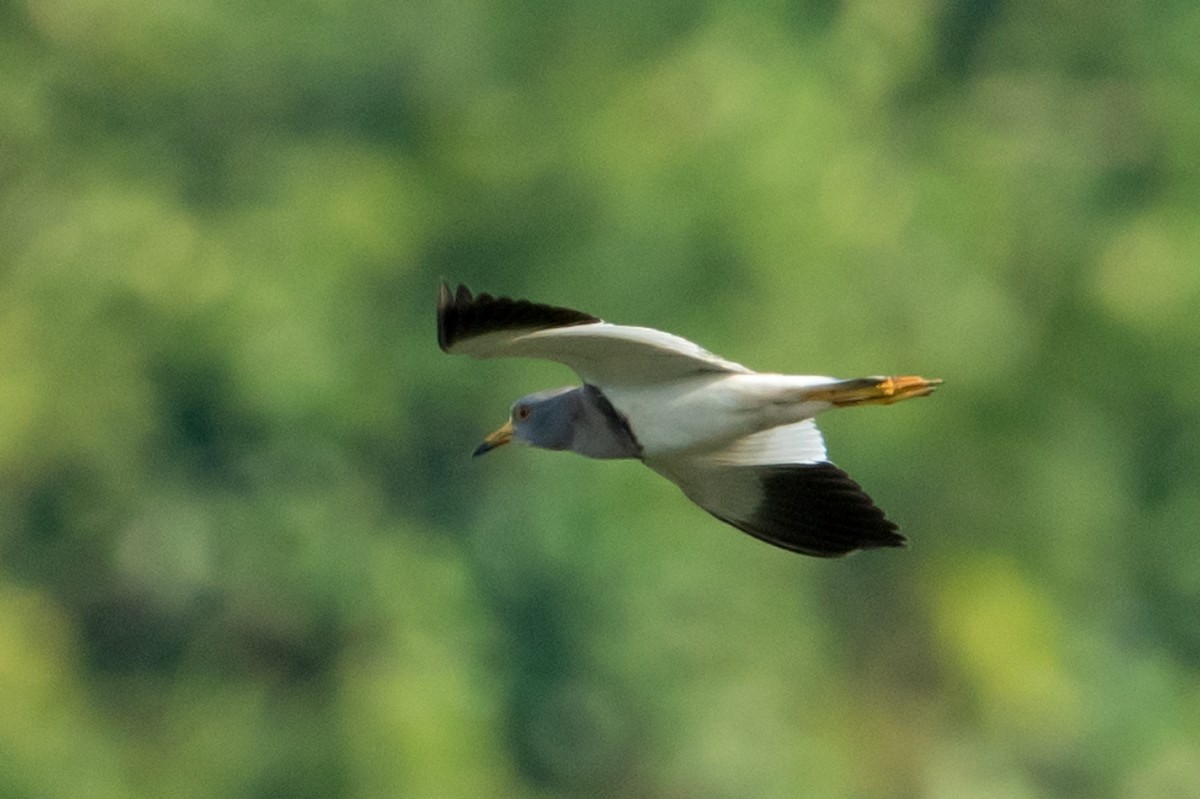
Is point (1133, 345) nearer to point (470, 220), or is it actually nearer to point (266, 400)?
point (470, 220)

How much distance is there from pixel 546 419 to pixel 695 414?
0.60 metres

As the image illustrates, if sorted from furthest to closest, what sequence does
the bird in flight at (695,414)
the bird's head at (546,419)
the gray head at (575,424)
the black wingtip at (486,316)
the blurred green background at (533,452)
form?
the blurred green background at (533,452) < the bird's head at (546,419) < the gray head at (575,424) < the bird in flight at (695,414) < the black wingtip at (486,316)

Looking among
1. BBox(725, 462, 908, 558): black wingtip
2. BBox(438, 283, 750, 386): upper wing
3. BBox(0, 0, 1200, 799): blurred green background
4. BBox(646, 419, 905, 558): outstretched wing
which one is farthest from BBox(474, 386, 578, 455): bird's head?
BBox(0, 0, 1200, 799): blurred green background

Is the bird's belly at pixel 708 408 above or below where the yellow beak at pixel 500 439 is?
above

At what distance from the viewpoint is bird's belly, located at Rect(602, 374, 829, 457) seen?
25.4ft

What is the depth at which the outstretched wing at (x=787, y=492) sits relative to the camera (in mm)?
8289

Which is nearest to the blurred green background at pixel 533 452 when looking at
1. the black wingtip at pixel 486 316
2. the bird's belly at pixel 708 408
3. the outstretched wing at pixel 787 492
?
the outstretched wing at pixel 787 492

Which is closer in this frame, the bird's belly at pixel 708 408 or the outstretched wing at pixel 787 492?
the bird's belly at pixel 708 408

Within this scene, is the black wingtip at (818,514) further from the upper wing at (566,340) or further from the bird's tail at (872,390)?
the upper wing at (566,340)

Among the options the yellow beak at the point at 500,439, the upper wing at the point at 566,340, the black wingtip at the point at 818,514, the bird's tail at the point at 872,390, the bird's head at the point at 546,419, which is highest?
the upper wing at the point at 566,340

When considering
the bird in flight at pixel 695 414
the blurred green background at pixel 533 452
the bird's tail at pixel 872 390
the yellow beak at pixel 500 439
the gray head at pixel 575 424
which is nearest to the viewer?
the bird in flight at pixel 695 414

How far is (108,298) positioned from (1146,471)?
11.5 metres

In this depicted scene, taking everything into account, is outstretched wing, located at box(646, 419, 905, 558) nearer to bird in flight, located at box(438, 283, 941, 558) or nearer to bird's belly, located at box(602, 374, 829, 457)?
bird in flight, located at box(438, 283, 941, 558)

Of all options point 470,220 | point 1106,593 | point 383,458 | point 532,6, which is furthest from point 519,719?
point 532,6
